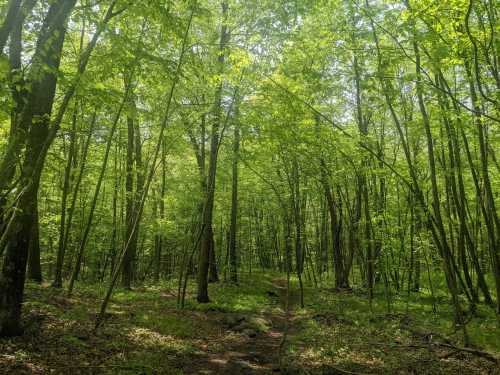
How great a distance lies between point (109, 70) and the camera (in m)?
6.82

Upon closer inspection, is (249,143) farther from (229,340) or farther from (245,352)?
(245,352)

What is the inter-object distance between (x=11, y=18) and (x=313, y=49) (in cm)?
847

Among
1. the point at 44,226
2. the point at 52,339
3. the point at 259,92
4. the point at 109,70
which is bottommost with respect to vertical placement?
the point at 52,339

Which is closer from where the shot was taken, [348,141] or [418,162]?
[348,141]

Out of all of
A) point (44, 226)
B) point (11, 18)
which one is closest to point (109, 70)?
point (11, 18)

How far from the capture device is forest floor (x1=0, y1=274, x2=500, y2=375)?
677 cm

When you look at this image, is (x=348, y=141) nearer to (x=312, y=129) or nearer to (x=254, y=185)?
(x=312, y=129)

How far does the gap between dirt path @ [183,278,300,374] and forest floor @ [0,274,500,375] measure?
0.02m

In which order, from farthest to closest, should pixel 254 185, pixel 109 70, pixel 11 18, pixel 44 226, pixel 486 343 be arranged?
pixel 254 185 < pixel 44 226 < pixel 486 343 < pixel 109 70 < pixel 11 18

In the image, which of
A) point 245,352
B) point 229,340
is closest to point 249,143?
point 229,340

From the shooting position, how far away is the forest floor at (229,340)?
6.77 metres

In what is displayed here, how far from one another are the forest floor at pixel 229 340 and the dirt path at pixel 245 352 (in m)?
0.02

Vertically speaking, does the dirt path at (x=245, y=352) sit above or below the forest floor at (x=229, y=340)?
below

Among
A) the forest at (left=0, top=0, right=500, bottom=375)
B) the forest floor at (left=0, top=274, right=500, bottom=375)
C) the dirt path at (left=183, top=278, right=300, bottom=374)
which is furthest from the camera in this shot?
the dirt path at (left=183, top=278, right=300, bottom=374)
